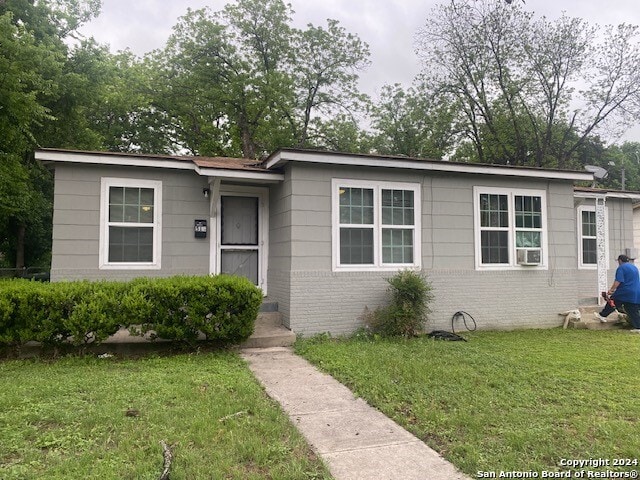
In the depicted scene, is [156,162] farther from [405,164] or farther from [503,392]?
[503,392]

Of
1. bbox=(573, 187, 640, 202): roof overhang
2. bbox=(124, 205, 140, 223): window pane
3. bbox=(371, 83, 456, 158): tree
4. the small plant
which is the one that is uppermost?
bbox=(371, 83, 456, 158): tree

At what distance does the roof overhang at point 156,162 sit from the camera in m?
6.72

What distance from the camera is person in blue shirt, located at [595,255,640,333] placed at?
330 inches

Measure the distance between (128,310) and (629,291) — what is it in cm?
907

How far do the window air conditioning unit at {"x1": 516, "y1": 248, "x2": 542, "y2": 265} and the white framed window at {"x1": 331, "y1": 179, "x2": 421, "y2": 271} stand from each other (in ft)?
7.29

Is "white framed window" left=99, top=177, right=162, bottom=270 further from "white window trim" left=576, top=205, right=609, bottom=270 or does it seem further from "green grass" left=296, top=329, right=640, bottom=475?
"white window trim" left=576, top=205, right=609, bottom=270

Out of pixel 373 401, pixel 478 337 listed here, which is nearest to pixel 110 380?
pixel 373 401

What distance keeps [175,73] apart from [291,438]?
23086mm

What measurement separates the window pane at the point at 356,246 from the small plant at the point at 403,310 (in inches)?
23.3

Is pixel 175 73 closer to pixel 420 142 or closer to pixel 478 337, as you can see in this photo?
pixel 420 142

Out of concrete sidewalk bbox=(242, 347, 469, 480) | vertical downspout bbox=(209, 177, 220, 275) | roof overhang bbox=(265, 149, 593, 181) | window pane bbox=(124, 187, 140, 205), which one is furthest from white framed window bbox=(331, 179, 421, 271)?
window pane bbox=(124, 187, 140, 205)

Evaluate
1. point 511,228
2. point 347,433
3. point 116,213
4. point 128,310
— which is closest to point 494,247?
point 511,228

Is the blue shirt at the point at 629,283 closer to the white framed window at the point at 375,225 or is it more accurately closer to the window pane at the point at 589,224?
the window pane at the point at 589,224

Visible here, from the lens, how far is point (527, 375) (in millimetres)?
5000
